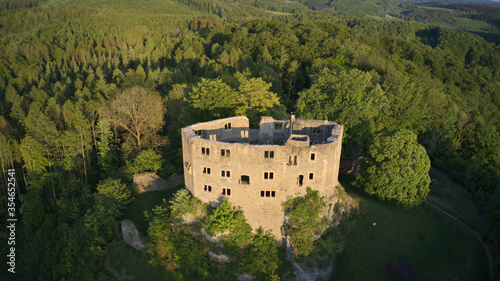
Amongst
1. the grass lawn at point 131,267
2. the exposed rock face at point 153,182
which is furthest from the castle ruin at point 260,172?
the exposed rock face at point 153,182

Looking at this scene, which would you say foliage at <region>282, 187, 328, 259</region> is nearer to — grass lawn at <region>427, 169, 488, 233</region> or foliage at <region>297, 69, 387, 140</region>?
foliage at <region>297, 69, 387, 140</region>

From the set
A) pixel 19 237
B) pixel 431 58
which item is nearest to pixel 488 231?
pixel 19 237

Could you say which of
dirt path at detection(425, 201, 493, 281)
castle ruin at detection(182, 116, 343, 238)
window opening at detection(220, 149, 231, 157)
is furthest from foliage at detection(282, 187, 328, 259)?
dirt path at detection(425, 201, 493, 281)

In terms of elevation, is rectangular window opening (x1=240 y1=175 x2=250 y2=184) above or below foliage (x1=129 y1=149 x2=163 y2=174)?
above

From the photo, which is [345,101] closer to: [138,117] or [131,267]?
[138,117]

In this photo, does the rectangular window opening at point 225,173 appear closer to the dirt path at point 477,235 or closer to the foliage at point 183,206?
the foliage at point 183,206

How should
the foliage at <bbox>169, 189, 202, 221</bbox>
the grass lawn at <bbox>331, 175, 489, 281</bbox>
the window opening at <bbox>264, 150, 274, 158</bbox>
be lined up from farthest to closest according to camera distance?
the foliage at <bbox>169, 189, 202, 221</bbox> < the grass lawn at <bbox>331, 175, 489, 281</bbox> < the window opening at <bbox>264, 150, 274, 158</bbox>
